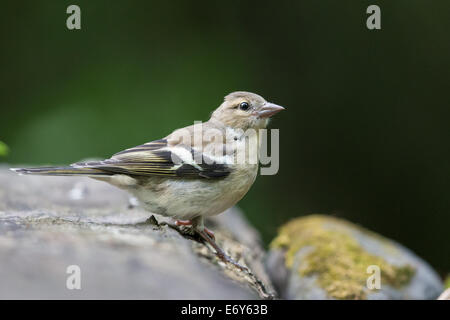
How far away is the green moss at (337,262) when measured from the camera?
4.03m

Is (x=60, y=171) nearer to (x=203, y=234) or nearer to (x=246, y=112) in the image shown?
(x=203, y=234)

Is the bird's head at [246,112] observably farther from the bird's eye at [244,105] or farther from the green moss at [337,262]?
the green moss at [337,262]

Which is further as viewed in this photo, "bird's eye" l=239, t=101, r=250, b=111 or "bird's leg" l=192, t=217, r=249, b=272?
"bird's eye" l=239, t=101, r=250, b=111

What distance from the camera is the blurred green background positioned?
7824 mm

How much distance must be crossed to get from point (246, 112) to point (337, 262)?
57.9 inches

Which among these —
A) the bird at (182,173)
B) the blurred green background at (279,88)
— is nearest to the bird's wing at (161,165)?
the bird at (182,173)

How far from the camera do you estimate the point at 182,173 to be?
11.9ft

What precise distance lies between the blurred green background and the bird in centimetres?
395

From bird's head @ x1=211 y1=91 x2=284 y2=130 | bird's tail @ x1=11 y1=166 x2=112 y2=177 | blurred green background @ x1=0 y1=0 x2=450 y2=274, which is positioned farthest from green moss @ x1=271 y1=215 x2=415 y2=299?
blurred green background @ x1=0 y1=0 x2=450 y2=274

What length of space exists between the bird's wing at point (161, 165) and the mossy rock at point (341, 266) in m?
1.24

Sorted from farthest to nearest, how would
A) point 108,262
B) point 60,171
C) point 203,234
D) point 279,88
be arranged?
point 279,88, point 203,234, point 60,171, point 108,262

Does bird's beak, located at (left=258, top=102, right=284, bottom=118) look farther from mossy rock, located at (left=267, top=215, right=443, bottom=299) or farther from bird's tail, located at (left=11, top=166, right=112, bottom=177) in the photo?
bird's tail, located at (left=11, top=166, right=112, bottom=177)

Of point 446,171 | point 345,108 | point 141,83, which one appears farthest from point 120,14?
point 446,171

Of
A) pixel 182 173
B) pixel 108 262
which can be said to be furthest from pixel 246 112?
pixel 108 262
